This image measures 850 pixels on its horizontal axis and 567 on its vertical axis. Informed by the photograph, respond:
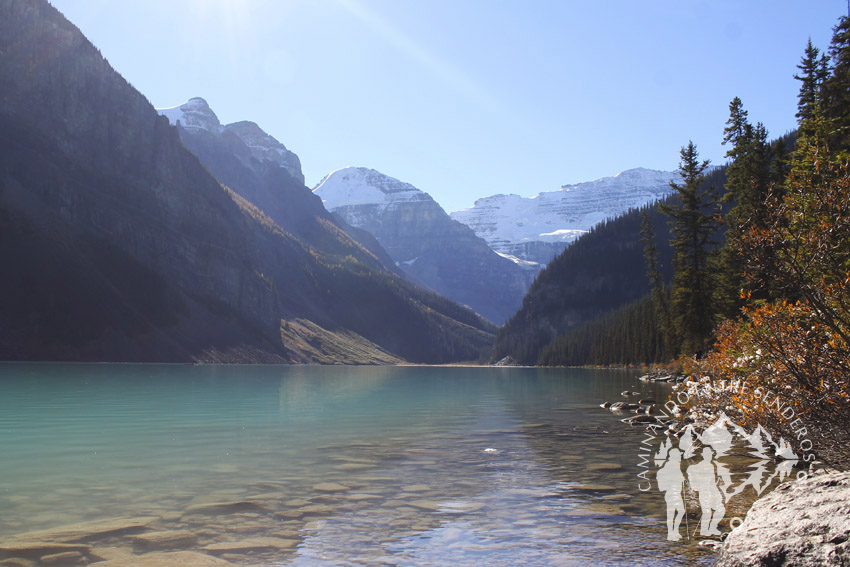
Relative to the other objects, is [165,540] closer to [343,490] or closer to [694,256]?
[343,490]

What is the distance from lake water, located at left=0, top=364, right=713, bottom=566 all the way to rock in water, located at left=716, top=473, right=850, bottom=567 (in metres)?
2.16

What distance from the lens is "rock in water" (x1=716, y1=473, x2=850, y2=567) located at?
7.25 metres

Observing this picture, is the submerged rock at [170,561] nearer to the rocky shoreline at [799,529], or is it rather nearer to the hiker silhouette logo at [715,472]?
the rocky shoreline at [799,529]

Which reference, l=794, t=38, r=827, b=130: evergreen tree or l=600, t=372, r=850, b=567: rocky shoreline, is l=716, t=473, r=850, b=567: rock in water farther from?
l=794, t=38, r=827, b=130: evergreen tree

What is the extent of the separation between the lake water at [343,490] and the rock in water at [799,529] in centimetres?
216

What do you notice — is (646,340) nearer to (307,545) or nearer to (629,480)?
(629,480)

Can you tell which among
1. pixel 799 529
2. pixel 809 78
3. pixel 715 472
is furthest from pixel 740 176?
pixel 799 529

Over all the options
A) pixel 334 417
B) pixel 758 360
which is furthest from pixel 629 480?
pixel 334 417

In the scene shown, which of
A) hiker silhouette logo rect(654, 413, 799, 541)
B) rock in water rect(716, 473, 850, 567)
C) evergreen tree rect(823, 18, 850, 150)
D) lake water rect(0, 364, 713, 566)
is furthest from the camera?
evergreen tree rect(823, 18, 850, 150)

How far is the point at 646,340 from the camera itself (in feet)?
442

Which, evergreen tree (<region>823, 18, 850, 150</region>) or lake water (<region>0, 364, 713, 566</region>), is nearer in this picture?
lake water (<region>0, 364, 713, 566</region>)

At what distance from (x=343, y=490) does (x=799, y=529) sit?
11266 millimetres

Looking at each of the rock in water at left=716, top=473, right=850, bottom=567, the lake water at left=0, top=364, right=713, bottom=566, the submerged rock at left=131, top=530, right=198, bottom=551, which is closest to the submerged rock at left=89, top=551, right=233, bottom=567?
the lake water at left=0, top=364, right=713, bottom=566

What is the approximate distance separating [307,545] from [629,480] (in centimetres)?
970
